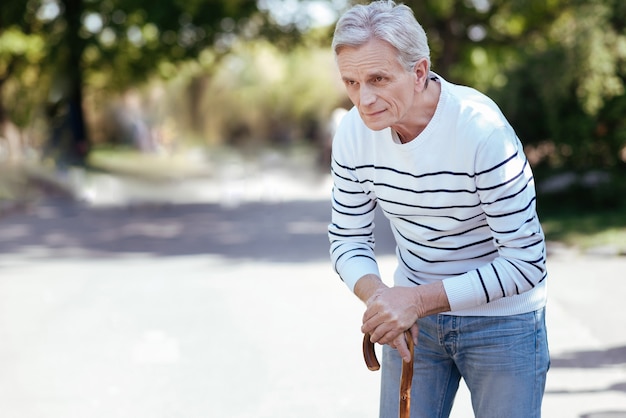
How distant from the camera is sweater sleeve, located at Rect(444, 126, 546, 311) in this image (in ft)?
7.92

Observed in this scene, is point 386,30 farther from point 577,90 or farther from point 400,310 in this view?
point 577,90

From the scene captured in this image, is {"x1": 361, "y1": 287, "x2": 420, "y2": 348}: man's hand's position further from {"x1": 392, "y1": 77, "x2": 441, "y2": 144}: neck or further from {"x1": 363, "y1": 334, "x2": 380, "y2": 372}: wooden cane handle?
{"x1": 392, "y1": 77, "x2": 441, "y2": 144}: neck

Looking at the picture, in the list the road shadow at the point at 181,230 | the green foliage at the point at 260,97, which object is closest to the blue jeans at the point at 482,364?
the road shadow at the point at 181,230

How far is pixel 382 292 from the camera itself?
2.54m

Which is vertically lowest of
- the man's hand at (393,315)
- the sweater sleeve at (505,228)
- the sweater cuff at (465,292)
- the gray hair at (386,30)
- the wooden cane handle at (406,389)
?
the wooden cane handle at (406,389)

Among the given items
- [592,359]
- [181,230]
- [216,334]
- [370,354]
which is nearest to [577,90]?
[181,230]

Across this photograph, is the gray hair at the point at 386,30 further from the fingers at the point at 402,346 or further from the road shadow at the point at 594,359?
the road shadow at the point at 594,359

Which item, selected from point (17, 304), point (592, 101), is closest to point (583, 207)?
point (592, 101)

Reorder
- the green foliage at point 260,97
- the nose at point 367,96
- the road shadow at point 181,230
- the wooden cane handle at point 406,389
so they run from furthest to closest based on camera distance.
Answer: the green foliage at point 260,97, the road shadow at point 181,230, the wooden cane handle at point 406,389, the nose at point 367,96

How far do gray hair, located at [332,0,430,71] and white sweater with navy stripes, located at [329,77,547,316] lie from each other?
0.18 m

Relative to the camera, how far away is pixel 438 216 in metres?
2.54

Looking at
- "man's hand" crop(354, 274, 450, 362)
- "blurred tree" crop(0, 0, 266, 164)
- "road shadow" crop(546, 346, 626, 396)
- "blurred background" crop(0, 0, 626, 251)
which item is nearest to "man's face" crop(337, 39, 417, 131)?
"man's hand" crop(354, 274, 450, 362)

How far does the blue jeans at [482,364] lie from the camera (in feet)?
8.45

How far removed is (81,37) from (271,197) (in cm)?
867
